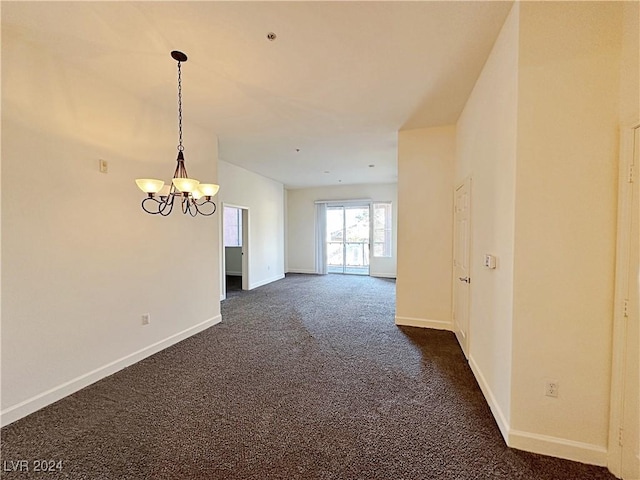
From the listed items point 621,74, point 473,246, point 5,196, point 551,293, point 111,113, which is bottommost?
point 551,293

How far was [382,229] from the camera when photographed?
858cm

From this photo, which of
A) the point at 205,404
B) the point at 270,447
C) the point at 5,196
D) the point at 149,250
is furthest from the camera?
the point at 149,250

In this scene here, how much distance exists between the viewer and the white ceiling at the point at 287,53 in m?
1.91

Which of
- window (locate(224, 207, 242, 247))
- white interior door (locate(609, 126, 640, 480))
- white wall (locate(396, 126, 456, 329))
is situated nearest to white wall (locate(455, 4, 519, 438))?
white interior door (locate(609, 126, 640, 480))

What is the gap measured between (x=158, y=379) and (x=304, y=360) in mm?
1405

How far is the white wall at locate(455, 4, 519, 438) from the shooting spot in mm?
1911

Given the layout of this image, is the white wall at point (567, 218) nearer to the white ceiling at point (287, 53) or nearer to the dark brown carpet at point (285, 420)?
the dark brown carpet at point (285, 420)

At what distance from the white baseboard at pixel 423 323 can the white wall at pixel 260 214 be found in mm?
3945

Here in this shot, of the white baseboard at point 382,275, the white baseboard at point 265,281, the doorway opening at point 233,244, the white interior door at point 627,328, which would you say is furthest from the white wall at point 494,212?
the doorway opening at point 233,244

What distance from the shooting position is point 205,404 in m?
2.38

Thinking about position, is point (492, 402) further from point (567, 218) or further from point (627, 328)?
point (567, 218)

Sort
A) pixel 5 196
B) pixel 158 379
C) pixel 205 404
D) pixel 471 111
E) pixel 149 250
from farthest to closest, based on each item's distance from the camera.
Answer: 1. pixel 149 250
2. pixel 471 111
3. pixel 158 379
4. pixel 205 404
5. pixel 5 196

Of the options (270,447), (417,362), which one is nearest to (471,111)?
(417,362)

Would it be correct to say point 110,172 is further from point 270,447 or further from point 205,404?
point 270,447
